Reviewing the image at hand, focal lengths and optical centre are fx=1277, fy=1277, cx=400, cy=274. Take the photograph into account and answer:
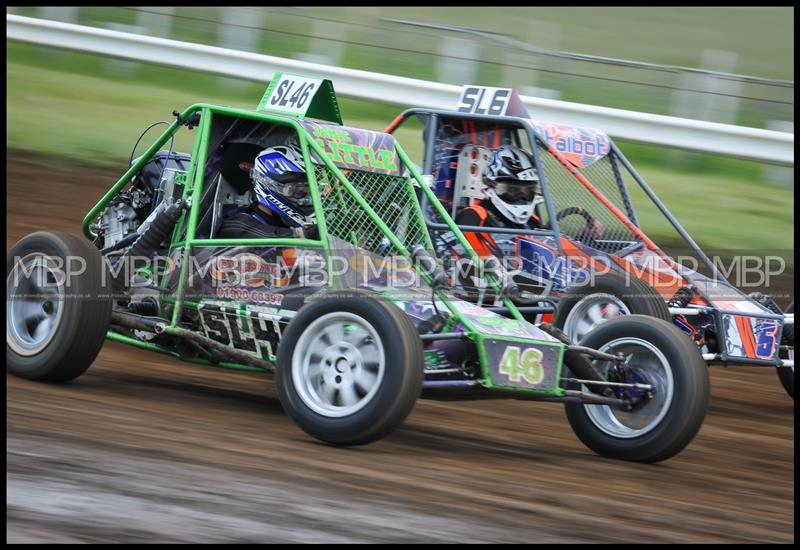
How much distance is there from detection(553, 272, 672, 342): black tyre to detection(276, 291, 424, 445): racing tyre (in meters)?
2.39

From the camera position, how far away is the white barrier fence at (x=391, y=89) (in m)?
12.5

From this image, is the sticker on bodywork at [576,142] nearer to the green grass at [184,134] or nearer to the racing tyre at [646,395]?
the racing tyre at [646,395]

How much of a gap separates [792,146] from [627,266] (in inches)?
184

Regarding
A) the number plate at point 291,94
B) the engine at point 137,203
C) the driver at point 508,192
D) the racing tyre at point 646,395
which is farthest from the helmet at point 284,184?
the driver at point 508,192

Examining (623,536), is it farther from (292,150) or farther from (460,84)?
(460,84)

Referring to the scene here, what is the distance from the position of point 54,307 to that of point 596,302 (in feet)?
10.6

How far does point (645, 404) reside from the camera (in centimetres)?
594

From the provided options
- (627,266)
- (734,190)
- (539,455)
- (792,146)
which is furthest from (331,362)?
(734,190)

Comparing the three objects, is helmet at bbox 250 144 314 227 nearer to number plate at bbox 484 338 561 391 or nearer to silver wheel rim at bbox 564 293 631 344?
number plate at bbox 484 338 561 391

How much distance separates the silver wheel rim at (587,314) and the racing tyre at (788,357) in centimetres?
135

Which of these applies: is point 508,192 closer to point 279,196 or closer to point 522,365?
point 279,196

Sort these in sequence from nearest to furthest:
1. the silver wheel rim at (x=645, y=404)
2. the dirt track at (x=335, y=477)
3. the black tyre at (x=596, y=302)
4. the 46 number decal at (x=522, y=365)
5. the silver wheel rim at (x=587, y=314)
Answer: the dirt track at (x=335, y=477) → the 46 number decal at (x=522, y=365) → the silver wheel rim at (x=645, y=404) → the black tyre at (x=596, y=302) → the silver wheel rim at (x=587, y=314)

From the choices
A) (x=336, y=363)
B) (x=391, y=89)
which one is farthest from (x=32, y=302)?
(x=391, y=89)

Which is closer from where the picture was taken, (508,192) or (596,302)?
(596,302)
